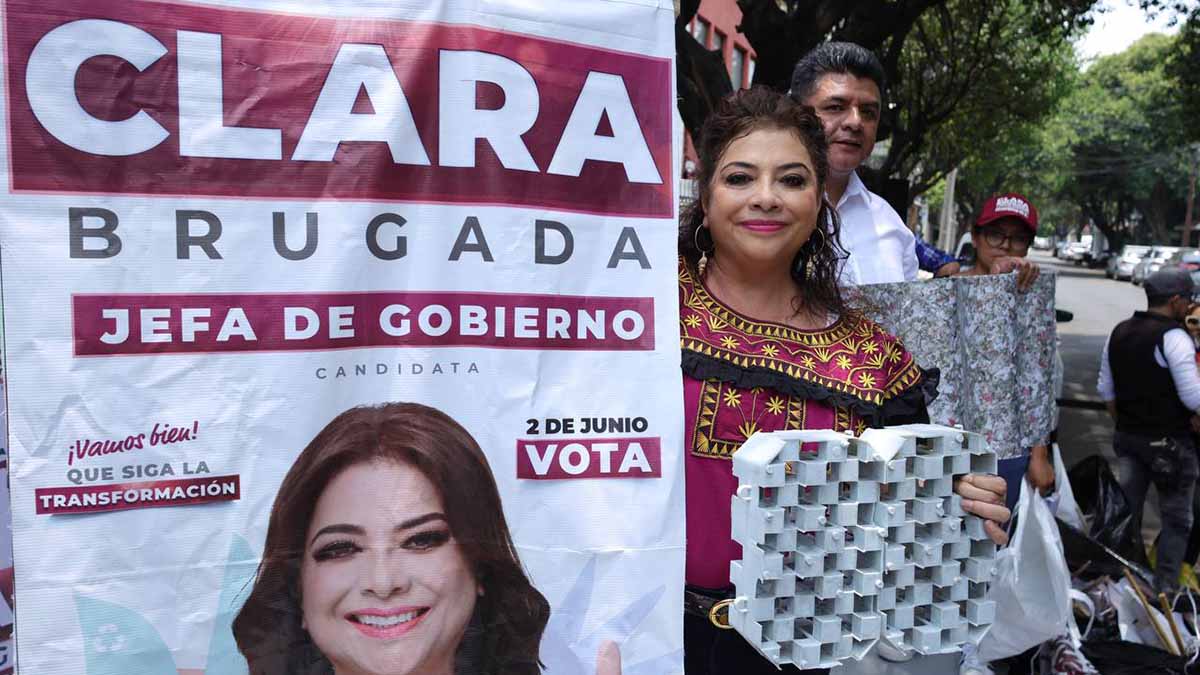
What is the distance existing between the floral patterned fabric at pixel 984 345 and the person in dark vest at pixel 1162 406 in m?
2.56

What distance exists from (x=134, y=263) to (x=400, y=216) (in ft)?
1.33

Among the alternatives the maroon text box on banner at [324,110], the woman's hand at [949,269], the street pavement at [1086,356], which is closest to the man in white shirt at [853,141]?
the woman's hand at [949,269]

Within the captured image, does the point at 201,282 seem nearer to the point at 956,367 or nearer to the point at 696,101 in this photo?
the point at 956,367

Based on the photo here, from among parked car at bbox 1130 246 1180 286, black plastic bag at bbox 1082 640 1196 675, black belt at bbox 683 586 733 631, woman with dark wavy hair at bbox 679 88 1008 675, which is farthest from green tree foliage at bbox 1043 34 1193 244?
black belt at bbox 683 586 733 631

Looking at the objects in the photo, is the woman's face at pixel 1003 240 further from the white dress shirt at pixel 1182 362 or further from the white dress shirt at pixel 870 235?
the white dress shirt at pixel 1182 362

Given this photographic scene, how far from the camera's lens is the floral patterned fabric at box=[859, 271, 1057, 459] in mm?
2639

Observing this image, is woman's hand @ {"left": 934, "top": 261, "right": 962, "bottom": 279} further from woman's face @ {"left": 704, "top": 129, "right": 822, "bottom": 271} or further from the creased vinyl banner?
the creased vinyl banner

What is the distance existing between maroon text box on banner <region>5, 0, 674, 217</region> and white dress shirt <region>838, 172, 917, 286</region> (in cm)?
126

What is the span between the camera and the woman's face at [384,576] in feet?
5.07

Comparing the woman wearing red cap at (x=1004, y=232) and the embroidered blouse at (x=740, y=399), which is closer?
the embroidered blouse at (x=740, y=399)

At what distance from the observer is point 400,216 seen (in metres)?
1.56

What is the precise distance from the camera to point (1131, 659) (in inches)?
147

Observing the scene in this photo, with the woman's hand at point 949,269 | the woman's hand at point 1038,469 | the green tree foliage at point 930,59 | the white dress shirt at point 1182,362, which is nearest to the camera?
the woman's hand at point 949,269

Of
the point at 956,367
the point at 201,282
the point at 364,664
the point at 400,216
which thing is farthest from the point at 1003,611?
the point at 201,282
